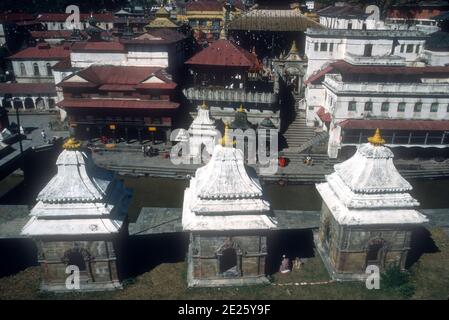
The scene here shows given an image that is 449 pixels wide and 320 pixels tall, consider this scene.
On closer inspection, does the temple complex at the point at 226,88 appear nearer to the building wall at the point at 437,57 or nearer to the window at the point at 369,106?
the window at the point at 369,106

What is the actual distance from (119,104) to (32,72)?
2689 cm

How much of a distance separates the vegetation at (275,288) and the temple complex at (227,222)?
0.75 metres

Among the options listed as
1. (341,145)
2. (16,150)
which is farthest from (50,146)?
(341,145)

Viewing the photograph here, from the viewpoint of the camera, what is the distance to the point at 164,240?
24.5 metres

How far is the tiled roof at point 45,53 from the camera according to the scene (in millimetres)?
57719

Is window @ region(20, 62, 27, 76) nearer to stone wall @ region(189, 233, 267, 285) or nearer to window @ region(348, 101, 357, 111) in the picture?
window @ region(348, 101, 357, 111)

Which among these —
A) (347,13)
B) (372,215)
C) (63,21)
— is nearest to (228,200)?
(372,215)

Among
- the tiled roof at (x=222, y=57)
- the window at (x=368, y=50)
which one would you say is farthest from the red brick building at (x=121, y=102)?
the window at (x=368, y=50)

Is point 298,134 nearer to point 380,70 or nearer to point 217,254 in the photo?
point 380,70

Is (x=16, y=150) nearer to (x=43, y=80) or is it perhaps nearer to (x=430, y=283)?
(x=43, y=80)

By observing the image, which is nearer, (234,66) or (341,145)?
(341,145)

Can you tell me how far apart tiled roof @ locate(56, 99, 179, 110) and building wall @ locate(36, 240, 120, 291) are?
22.8 meters

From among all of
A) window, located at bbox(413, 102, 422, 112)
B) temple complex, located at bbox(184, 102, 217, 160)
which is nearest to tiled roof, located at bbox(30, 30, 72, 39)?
temple complex, located at bbox(184, 102, 217, 160)

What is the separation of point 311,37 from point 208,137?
58.5 ft
